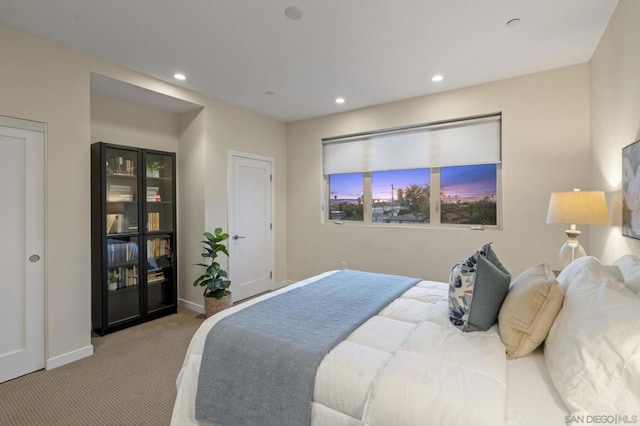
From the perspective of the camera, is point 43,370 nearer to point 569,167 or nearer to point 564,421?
point 564,421

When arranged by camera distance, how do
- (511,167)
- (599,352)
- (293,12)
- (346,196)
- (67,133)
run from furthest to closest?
(346,196) < (511,167) < (67,133) < (293,12) < (599,352)

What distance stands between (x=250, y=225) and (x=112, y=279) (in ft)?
5.89

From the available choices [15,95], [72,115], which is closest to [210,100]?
[72,115]

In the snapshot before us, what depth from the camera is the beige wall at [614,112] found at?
1922 mm

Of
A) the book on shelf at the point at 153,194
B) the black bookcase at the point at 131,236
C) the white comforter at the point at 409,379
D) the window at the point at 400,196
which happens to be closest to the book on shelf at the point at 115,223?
the black bookcase at the point at 131,236

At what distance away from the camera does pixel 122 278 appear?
341 centimetres

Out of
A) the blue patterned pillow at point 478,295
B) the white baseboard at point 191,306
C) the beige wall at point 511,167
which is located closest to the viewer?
the blue patterned pillow at point 478,295

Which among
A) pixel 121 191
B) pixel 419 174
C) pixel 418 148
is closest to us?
pixel 121 191

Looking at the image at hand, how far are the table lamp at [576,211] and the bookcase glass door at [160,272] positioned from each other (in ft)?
13.3

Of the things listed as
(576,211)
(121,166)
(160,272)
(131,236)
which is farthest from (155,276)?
(576,211)

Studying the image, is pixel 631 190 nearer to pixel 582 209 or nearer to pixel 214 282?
pixel 582 209

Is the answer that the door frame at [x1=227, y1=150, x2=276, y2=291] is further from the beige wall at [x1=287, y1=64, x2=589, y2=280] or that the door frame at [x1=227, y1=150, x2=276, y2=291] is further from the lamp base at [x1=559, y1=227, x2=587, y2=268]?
the lamp base at [x1=559, y1=227, x2=587, y2=268]

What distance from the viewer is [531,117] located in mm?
3205

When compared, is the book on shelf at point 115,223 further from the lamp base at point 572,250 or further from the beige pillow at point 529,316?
the lamp base at point 572,250
